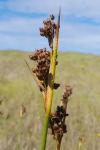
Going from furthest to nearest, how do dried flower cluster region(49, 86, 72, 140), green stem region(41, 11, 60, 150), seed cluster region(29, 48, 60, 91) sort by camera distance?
dried flower cluster region(49, 86, 72, 140), seed cluster region(29, 48, 60, 91), green stem region(41, 11, 60, 150)

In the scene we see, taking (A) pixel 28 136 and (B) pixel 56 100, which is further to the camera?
(B) pixel 56 100

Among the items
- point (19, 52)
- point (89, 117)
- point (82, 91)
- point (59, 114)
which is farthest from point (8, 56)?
point (59, 114)

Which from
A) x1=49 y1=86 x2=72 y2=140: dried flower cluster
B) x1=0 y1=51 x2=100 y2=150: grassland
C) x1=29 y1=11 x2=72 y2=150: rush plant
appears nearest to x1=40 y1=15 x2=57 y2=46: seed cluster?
x1=29 y1=11 x2=72 y2=150: rush plant

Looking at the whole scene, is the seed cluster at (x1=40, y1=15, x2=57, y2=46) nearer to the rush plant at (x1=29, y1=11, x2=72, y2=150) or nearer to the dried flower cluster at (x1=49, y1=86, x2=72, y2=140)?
the rush plant at (x1=29, y1=11, x2=72, y2=150)

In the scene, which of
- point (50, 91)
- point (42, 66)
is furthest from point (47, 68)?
point (50, 91)

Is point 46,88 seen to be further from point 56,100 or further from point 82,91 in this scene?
point 82,91
